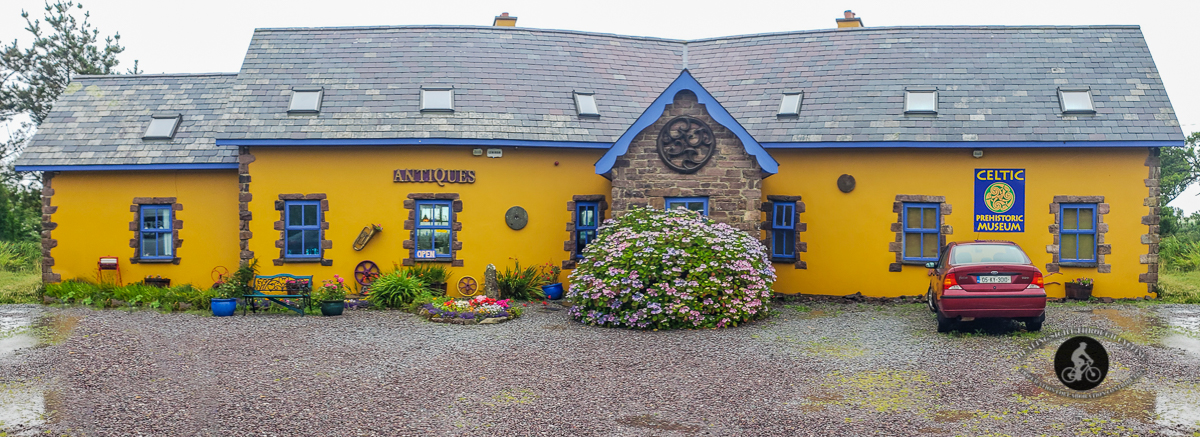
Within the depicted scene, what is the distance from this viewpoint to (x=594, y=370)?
9.55 metres

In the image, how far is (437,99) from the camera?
17.6 meters

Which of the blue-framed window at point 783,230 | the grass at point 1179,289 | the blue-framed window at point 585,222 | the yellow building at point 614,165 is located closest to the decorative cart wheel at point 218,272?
the yellow building at point 614,165

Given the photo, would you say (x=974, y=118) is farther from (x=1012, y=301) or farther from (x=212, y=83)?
(x=212, y=83)

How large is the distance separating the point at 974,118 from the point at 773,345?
27.3 ft

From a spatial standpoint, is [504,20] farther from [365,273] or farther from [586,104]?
[365,273]

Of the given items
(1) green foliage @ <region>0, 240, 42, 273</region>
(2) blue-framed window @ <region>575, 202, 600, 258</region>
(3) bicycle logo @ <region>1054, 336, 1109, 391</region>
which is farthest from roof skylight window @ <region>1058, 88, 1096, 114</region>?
(1) green foliage @ <region>0, 240, 42, 273</region>

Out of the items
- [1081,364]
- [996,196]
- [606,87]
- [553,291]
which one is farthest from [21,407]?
[996,196]

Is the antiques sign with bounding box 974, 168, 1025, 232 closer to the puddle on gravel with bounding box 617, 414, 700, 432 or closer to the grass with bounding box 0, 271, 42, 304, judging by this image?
the puddle on gravel with bounding box 617, 414, 700, 432

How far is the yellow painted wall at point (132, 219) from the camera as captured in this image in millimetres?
17594

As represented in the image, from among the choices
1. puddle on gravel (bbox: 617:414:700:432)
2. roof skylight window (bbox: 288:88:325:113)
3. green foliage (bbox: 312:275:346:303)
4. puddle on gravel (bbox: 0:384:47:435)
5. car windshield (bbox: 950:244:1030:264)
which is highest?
roof skylight window (bbox: 288:88:325:113)

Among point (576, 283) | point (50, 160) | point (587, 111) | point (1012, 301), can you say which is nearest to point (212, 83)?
point (50, 160)

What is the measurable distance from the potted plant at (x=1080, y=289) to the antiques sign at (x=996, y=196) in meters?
1.63

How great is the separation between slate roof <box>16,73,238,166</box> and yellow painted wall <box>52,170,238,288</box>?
1.32ft

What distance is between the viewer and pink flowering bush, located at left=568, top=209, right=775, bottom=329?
12.6 metres
